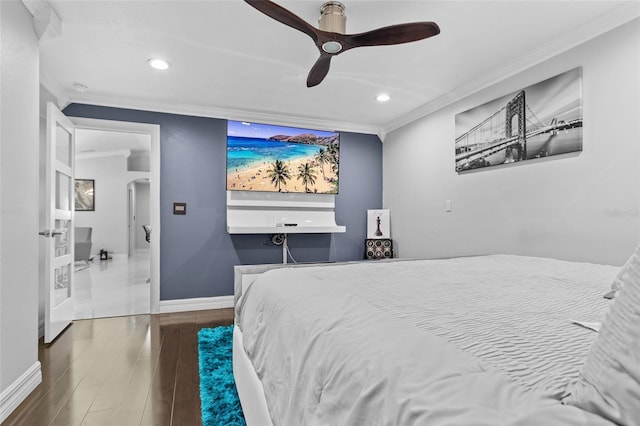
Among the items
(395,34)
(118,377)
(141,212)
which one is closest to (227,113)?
(395,34)

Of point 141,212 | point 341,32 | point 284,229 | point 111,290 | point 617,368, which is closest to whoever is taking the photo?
point 617,368

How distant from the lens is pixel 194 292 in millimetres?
3893

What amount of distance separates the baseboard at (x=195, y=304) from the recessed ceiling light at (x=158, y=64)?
243 centimetres

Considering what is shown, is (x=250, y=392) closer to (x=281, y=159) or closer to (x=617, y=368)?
(x=617, y=368)

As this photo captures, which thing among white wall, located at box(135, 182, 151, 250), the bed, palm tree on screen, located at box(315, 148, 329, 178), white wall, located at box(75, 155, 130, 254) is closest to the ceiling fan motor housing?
the bed

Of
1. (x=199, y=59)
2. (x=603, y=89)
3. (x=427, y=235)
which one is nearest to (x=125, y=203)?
(x=199, y=59)

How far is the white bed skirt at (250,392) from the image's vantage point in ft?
3.90

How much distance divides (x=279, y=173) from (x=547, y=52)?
9.43 feet

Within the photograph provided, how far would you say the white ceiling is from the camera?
6.90ft

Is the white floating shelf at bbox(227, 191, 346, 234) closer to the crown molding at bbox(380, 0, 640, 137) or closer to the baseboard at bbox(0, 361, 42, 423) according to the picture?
the crown molding at bbox(380, 0, 640, 137)

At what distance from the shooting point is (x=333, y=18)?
6.56ft

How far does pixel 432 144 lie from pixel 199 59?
8.36ft

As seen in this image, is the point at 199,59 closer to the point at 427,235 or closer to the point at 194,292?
the point at 194,292

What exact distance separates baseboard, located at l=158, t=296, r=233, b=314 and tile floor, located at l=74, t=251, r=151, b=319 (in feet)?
0.67
